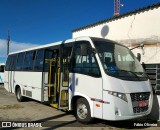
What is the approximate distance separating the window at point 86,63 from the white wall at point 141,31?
3.22 meters

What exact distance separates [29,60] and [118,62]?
5.80 m

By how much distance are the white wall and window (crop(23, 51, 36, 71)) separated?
12.8ft

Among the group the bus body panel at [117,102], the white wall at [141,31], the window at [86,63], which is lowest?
the bus body panel at [117,102]

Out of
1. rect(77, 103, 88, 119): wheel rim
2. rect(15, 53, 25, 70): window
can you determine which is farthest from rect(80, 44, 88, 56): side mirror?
rect(15, 53, 25, 70): window

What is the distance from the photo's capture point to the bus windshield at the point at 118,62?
8.00 meters

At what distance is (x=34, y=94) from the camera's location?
Answer: 11719 millimetres

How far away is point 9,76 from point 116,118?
9.54m

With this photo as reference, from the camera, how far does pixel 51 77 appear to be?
10.7 meters

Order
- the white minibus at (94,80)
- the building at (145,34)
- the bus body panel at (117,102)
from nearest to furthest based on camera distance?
the bus body panel at (117,102) → the white minibus at (94,80) → the building at (145,34)

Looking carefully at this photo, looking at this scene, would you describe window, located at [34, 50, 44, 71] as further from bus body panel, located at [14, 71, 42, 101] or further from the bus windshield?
the bus windshield

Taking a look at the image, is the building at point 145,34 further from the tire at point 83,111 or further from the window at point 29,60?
the window at point 29,60

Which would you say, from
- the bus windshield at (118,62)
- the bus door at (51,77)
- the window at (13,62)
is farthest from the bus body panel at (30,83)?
the bus windshield at (118,62)

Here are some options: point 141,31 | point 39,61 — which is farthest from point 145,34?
point 39,61

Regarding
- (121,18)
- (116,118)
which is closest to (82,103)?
(116,118)
